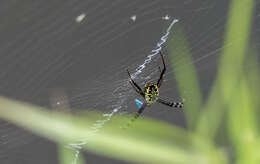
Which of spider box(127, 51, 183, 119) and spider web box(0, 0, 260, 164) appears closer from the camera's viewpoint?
spider web box(0, 0, 260, 164)

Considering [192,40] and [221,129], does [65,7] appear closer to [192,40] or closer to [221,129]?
[192,40]

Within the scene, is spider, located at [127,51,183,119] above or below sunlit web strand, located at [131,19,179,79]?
below

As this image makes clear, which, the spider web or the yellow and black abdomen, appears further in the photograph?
the yellow and black abdomen

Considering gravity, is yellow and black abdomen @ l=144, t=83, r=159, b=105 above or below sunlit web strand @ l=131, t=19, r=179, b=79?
below

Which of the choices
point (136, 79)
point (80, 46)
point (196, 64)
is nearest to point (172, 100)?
point (196, 64)

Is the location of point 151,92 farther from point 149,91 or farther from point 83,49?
point 83,49
